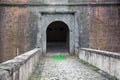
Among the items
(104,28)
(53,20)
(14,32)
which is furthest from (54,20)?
(104,28)

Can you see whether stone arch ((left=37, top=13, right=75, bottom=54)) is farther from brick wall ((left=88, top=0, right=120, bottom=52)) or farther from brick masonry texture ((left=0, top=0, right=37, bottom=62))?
brick wall ((left=88, top=0, right=120, bottom=52))

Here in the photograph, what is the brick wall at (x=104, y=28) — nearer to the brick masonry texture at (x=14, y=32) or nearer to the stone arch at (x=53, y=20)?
the stone arch at (x=53, y=20)

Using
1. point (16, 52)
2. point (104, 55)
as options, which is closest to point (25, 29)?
point (16, 52)

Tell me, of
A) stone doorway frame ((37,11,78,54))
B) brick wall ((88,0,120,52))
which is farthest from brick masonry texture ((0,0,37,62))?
brick wall ((88,0,120,52))

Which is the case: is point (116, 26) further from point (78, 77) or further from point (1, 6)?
point (78, 77)

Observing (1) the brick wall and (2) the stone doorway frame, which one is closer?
(1) the brick wall

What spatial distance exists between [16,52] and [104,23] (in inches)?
200

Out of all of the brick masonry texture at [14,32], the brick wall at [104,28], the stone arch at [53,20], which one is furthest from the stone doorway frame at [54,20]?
the brick wall at [104,28]

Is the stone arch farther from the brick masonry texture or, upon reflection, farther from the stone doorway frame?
the brick masonry texture

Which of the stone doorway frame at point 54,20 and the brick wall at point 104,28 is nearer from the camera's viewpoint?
the brick wall at point 104,28

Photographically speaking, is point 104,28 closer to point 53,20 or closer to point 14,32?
point 53,20

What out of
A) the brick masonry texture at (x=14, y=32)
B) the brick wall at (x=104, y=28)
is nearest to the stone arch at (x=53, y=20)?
the brick masonry texture at (x=14, y=32)

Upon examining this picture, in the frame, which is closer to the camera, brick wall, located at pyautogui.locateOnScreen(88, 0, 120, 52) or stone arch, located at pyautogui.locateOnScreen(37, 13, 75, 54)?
brick wall, located at pyautogui.locateOnScreen(88, 0, 120, 52)

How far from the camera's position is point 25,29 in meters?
12.5
